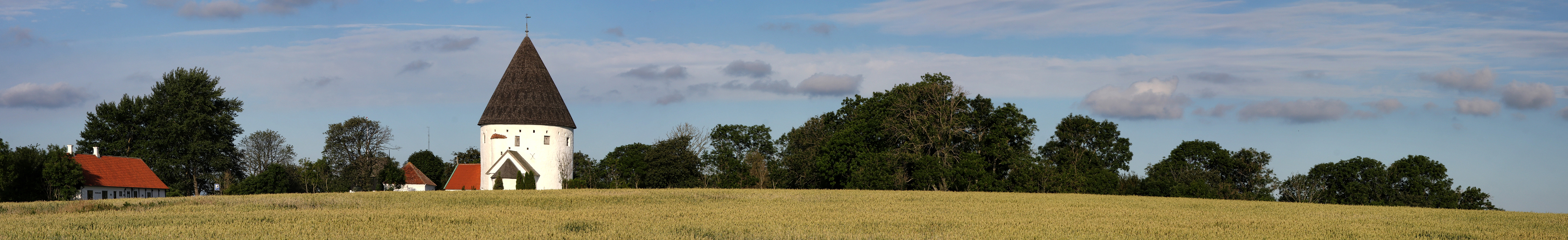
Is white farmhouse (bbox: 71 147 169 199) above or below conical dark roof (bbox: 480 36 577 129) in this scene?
below

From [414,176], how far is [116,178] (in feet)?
80.0

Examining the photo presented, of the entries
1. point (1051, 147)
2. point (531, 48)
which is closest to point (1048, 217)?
point (1051, 147)

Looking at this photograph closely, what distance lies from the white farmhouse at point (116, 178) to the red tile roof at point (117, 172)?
19mm

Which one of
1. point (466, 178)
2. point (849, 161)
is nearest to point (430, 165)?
point (466, 178)

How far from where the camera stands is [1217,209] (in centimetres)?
2906

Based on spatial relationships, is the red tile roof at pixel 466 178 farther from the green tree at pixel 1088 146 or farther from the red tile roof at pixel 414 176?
the green tree at pixel 1088 146

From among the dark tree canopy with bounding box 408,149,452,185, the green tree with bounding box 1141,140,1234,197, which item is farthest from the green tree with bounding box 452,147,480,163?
the green tree with bounding box 1141,140,1234,197

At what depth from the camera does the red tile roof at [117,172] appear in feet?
197

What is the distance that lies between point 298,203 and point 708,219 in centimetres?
1248

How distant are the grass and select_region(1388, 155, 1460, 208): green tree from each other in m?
30.9

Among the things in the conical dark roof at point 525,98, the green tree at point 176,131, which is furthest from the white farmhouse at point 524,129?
the green tree at point 176,131

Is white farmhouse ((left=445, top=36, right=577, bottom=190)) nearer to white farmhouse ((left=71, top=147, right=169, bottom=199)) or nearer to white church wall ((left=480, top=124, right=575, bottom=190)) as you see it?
white church wall ((left=480, top=124, right=575, bottom=190))

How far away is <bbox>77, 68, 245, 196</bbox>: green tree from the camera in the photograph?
65000 mm

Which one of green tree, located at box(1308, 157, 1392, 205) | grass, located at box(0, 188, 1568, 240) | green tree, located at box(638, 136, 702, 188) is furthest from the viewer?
green tree, located at box(638, 136, 702, 188)
